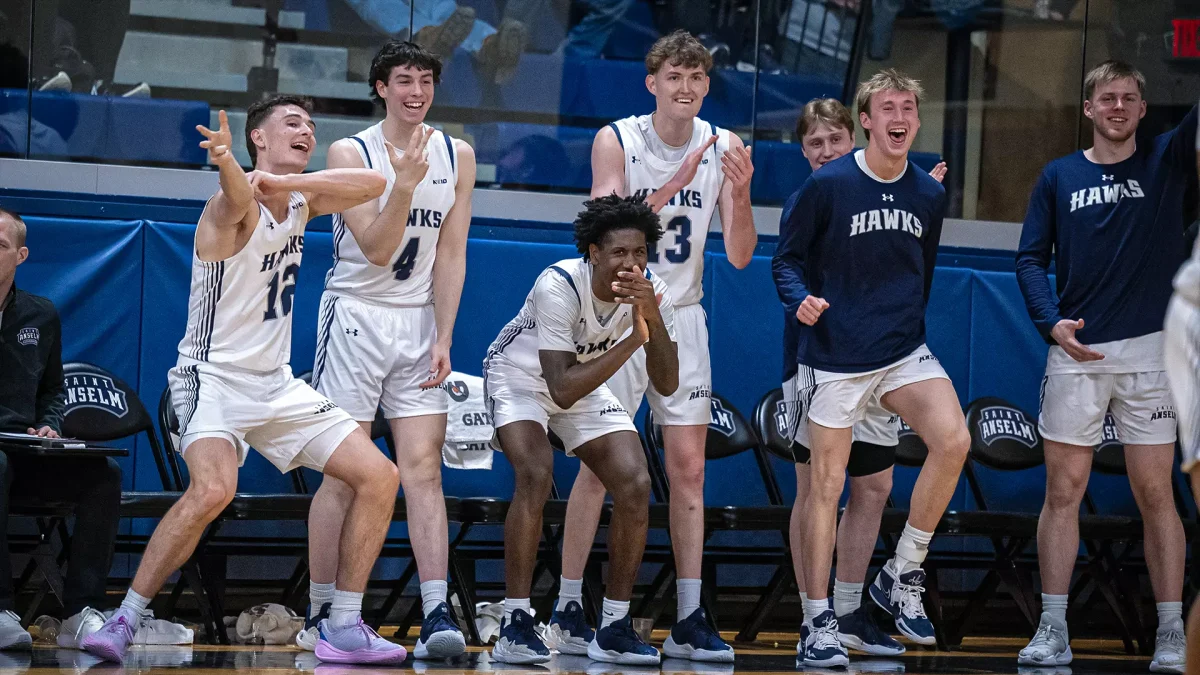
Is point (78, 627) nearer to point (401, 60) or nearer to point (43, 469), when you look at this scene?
point (43, 469)

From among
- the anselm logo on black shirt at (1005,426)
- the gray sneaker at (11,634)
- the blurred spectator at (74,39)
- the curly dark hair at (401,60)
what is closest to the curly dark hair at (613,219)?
the curly dark hair at (401,60)

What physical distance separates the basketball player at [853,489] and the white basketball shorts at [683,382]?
1.27ft

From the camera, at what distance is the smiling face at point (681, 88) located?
580cm

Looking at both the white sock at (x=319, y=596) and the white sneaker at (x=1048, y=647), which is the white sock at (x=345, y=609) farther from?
the white sneaker at (x=1048, y=647)

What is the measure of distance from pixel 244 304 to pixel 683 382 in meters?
1.74

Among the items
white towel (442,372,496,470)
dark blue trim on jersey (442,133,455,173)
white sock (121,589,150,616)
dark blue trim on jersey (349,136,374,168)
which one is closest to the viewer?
white sock (121,589,150,616)

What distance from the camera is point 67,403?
6.12 meters

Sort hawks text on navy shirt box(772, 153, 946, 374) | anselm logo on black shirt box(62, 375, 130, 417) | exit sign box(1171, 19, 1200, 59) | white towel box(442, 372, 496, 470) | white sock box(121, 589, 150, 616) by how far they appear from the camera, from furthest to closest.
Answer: exit sign box(1171, 19, 1200, 59), white towel box(442, 372, 496, 470), anselm logo on black shirt box(62, 375, 130, 417), hawks text on navy shirt box(772, 153, 946, 374), white sock box(121, 589, 150, 616)

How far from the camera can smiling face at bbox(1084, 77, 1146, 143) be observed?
5.79m

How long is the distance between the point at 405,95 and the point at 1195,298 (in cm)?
349

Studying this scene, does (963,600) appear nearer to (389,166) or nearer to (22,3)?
(389,166)

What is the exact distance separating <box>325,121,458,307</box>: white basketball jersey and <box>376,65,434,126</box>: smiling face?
130 millimetres

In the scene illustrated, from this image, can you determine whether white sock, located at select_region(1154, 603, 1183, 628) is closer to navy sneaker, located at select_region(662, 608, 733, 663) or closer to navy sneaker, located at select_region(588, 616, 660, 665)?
navy sneaker, located at select_region(662, 608, 733, 663)

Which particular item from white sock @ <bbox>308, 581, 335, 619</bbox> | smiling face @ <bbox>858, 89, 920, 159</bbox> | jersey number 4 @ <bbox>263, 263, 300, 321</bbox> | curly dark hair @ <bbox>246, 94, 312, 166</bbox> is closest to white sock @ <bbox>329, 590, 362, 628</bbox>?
white sock @ <bbox>308, 581, 335, 619</bbox>
